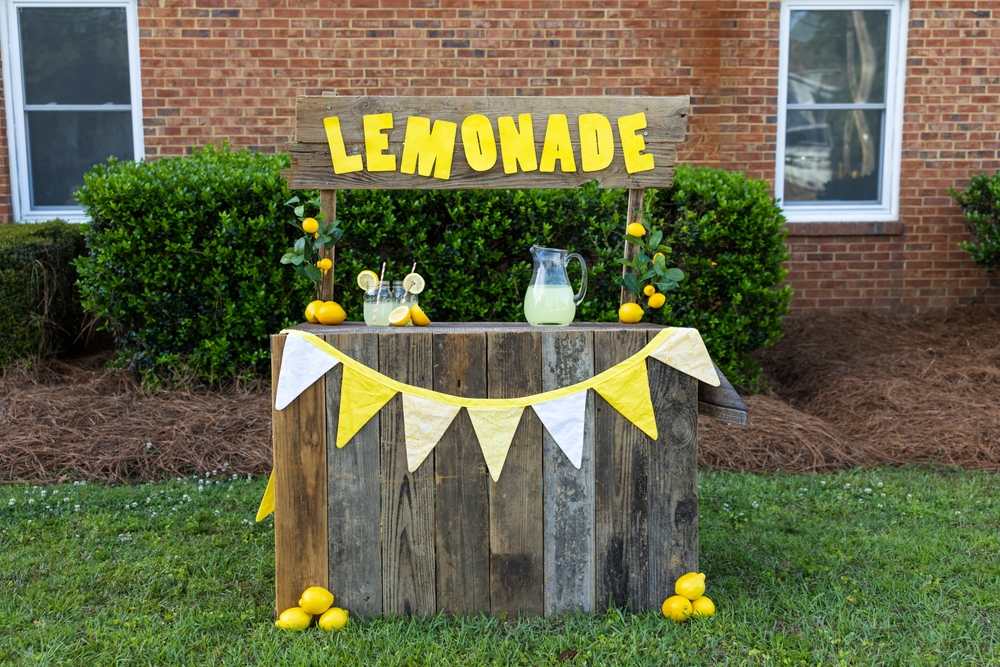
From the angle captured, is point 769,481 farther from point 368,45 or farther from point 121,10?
point 121,10

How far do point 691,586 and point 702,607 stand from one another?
9 centimetres

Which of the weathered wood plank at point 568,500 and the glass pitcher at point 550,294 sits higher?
the glass pitcher at point 550,294

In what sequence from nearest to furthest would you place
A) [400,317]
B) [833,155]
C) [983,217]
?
[400,317] < [983,217] < [833,155]

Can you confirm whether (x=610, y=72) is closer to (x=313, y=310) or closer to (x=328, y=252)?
(x=328, y=252)

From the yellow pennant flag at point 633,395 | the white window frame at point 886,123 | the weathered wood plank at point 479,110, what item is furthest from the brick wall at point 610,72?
the yellow pennant flag at point 633,395

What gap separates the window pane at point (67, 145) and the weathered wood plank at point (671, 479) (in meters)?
5.39

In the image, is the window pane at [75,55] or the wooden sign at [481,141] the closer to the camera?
the wooden sign at [481,141]

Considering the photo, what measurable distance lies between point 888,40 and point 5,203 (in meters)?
7.03

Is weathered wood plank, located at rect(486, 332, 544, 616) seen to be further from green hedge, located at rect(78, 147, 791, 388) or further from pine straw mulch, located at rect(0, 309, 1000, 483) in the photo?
green hedge, located at rect(78, 147, 791, 388)

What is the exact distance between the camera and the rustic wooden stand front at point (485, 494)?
258 centimetres

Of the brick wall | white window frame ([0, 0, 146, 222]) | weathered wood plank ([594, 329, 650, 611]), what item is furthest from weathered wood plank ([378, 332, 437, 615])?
white window frame ([0, 0, 146, 222])

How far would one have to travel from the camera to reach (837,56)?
6.76 meters

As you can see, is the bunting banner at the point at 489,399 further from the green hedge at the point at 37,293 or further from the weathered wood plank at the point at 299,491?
the green hedge at the point at 37,293

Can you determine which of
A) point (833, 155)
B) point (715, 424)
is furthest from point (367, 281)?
point (833, 155)
